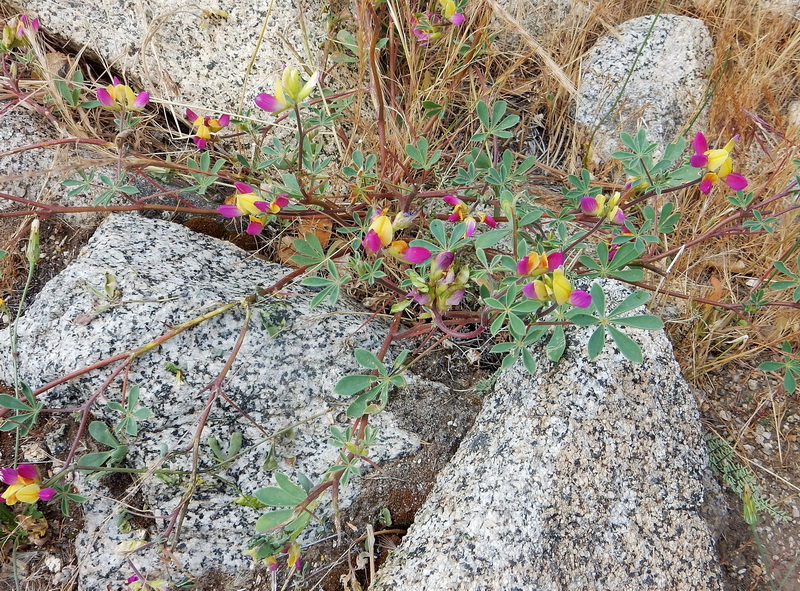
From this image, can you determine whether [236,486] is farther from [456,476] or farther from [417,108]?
[417,108]

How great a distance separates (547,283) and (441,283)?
260mm

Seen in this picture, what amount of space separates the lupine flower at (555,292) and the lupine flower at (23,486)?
1173mm

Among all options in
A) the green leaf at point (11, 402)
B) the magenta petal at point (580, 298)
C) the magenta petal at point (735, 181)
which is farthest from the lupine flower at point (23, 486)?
the magenta petal at point (735, 181)

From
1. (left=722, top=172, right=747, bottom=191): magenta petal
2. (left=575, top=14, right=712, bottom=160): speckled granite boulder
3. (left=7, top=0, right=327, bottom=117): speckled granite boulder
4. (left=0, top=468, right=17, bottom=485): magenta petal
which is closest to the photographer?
(left=0, top=468, right=17, bottom=485): magenta petal

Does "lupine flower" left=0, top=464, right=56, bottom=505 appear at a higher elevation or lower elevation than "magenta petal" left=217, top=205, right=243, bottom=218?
lower

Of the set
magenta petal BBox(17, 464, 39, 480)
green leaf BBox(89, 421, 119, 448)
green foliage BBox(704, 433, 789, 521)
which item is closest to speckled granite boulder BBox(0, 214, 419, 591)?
green leaf BBox(89, 421, 119, 448)

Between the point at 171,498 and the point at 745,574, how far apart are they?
1.53m

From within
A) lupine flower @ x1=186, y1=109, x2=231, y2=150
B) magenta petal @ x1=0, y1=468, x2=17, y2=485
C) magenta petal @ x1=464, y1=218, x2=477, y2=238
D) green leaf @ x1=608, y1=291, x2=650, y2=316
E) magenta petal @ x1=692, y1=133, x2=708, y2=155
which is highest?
lupine flower @ x1=186, y1=109, x2=231, y2=150

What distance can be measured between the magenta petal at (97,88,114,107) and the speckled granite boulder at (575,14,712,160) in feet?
5.49

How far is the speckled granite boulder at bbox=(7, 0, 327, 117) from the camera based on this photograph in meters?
2.24

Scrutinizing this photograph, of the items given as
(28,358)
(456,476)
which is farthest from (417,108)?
(28,358)

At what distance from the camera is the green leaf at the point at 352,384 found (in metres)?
1.26

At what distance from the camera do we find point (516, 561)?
1294mm

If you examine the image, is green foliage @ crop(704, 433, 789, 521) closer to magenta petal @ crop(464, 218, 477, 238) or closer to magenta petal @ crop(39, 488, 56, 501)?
magenta petal @ crop(464, 218, 477, 238)
